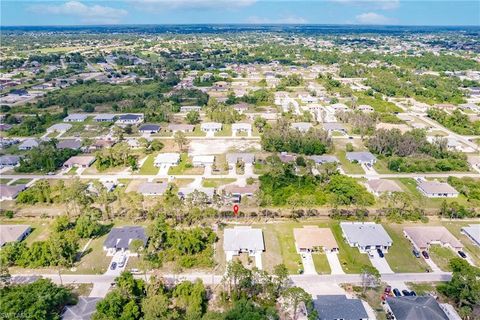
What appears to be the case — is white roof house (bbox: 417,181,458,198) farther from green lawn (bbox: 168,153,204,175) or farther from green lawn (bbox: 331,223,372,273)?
green lawn (bbox: 168,153,204,175)

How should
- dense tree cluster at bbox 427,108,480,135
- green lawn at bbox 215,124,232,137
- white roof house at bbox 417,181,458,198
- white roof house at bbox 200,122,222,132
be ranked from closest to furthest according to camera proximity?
white roof house at bbox 417,181,458,198
green lawn at bbox 215,124,232,137
dense tree cluster at bbox 427,108,480,135
white roof house at bbox 200,122,222,132

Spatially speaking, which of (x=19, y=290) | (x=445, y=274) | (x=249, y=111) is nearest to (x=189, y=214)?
(x=19, y=290)

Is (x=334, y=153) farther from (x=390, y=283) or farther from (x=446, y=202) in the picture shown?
(x=390, y=283)

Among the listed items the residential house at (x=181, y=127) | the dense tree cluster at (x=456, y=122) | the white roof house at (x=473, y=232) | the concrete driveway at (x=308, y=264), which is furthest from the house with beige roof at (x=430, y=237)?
the residential house at (x=181, y=127)

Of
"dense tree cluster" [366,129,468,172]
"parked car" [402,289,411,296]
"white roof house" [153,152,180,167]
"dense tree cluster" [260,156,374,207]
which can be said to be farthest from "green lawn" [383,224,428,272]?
"white roof house" [153,152,180,167]

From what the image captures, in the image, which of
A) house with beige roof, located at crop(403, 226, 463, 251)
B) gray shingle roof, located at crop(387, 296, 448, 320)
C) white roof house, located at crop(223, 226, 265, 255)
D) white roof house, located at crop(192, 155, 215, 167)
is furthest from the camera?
white roof house, located at crop(192, 155, 215, 167)

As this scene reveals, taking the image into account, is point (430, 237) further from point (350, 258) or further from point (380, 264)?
point (350, 258)

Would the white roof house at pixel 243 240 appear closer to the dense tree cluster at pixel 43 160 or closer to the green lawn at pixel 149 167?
the green lawn at pixel 149 167
